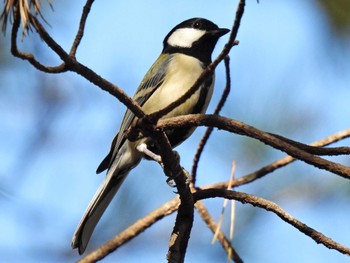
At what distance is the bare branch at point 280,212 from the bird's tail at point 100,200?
74 cm

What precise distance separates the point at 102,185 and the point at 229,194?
1055 millimetres

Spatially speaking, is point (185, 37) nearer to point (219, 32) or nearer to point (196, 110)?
point (219, 32)

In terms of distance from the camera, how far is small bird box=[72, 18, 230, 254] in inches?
107

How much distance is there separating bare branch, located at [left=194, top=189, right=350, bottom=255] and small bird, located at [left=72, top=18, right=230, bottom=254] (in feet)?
2.20

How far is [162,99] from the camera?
288cm

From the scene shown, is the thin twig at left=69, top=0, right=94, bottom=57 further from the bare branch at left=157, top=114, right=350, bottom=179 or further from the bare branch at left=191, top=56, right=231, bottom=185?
the bare branch at left=191, top=56, right=231, bottom=185

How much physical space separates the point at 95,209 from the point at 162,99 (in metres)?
0.59

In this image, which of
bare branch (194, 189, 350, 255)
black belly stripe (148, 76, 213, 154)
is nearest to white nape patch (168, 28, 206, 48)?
black belly stripe (148, 76, 213, 154)

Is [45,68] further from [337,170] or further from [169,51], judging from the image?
[169,51]

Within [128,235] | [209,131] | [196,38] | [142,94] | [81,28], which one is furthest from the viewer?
[196,38]

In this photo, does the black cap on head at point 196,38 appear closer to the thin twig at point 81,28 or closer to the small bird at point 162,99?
the small bird at point 162,99

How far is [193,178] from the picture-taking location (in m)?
2.37

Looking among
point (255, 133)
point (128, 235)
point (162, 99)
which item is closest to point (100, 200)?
point (128, 235)

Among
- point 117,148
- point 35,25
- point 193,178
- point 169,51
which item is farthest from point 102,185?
point 35,25
